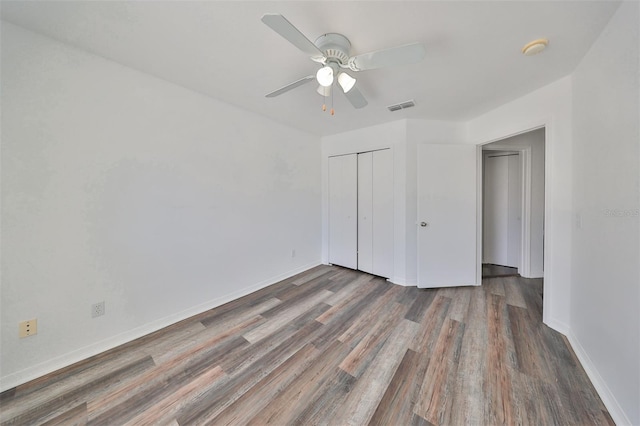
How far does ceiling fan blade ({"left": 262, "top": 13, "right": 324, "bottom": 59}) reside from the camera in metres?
1.06

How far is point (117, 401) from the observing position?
4.54 feet

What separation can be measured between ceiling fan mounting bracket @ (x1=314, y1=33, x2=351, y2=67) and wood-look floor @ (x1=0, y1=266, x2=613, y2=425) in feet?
7.39

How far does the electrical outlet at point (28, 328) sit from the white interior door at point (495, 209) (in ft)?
18.1

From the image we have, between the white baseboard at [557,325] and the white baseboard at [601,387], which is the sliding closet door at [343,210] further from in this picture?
the white baseboard at [601,387]

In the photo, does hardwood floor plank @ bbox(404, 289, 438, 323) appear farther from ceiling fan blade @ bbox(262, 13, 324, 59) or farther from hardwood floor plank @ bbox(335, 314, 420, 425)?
ceiling fan blade @ bbox(262, 13, 324, 59)

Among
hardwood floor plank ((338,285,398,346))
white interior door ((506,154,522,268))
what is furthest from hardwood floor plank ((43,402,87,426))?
white interior door ((506,154,522,268))

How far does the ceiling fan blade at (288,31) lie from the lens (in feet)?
3.47

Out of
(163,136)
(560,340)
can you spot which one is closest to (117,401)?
(163,136)

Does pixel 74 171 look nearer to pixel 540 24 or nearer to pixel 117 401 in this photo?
pixel 117 401

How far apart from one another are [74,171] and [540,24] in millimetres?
3395

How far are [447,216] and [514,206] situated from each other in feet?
5.27

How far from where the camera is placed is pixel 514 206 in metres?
3.62

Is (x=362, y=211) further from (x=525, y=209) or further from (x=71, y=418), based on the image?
(x=71, y=418)

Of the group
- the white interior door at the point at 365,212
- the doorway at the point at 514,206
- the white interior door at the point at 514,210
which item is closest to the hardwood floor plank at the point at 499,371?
the doorway at the point at 514,206
